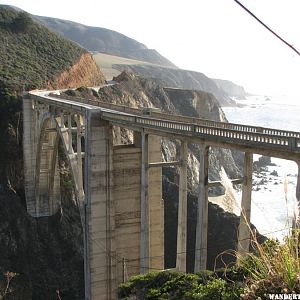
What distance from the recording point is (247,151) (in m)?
13.6

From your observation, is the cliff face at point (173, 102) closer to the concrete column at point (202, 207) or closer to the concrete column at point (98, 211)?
the concrete column at point (98, 211)

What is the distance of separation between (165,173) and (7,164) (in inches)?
751

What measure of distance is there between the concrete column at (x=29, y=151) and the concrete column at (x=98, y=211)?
64.6 feet

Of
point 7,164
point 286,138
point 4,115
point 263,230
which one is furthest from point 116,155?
point 263,230

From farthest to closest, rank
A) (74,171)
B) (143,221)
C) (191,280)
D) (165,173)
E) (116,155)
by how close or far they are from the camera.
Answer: (165,173) → (74,171) → (116,155) → (143,221) → (191,280)

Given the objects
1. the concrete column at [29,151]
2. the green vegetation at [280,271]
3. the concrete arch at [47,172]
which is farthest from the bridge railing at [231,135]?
the concrete column at [29,151]

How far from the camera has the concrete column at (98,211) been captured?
24.1 meters

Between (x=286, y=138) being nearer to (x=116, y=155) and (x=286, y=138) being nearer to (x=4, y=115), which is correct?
(x=116, y=155)

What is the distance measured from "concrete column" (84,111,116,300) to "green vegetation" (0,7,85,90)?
29925 millimetres

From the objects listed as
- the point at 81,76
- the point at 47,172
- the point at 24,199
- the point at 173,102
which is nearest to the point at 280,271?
the point at 47,172

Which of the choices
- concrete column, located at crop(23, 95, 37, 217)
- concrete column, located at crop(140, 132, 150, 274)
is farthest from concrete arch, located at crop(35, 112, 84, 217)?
concrete column, located at crop(140, 132, 150, 274)

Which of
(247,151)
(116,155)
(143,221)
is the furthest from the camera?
(116,155)

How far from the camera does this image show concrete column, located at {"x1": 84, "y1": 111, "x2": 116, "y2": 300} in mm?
24078

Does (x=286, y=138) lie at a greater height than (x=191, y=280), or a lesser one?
greater
